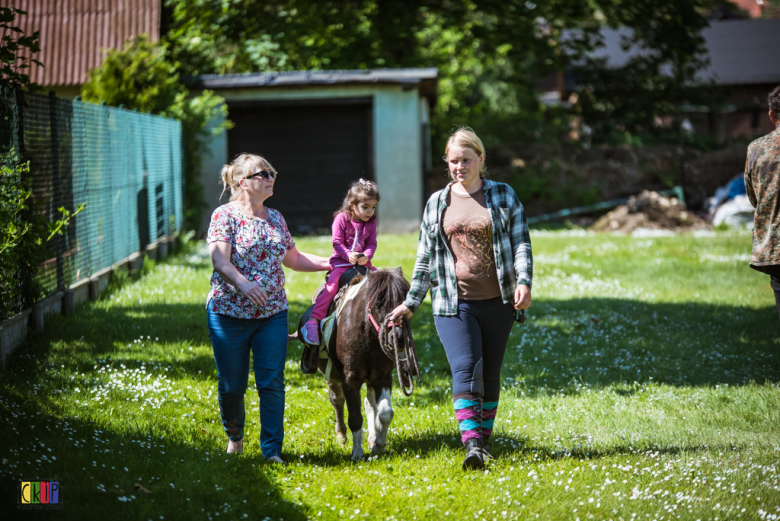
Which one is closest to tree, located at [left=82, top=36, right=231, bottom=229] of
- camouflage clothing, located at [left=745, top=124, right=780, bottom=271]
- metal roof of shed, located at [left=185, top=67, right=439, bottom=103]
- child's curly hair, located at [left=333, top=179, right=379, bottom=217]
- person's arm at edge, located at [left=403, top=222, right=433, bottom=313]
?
metal roof of shed, located at [left=185, top=67, right=439, bottom=103]

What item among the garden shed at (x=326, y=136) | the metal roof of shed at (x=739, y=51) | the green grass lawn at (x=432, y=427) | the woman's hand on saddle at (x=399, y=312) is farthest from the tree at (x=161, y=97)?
the metal roof of shed at (x=739, y=51)

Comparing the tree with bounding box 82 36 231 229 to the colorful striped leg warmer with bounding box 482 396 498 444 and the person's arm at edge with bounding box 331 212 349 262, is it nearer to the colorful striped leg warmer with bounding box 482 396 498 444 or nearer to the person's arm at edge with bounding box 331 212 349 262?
the person's arm at edge with bounding box 331 212 349 262

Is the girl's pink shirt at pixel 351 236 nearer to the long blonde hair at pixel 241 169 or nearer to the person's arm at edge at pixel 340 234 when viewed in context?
the person's arm at edge at pixel 340 234

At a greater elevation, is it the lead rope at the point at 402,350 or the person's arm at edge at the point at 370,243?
the person's arm at edge at the point at 370,243

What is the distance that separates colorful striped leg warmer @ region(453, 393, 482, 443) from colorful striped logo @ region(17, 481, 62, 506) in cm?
238

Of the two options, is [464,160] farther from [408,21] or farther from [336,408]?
[408,21]

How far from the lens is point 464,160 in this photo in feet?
14.8

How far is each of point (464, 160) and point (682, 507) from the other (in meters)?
2.41

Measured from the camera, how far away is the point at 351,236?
17.1 ft

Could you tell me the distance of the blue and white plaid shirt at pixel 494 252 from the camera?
4492mm

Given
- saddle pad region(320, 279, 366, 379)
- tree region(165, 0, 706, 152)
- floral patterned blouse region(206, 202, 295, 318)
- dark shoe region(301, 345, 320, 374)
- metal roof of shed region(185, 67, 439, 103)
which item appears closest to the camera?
floral patterned blouse region(206, 202, 295, 318)

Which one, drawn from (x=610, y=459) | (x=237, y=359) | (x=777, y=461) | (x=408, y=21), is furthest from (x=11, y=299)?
(x=408, y=21)

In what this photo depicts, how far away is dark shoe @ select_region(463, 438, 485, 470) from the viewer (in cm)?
450

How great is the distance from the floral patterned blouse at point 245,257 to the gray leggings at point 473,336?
1146 mm
